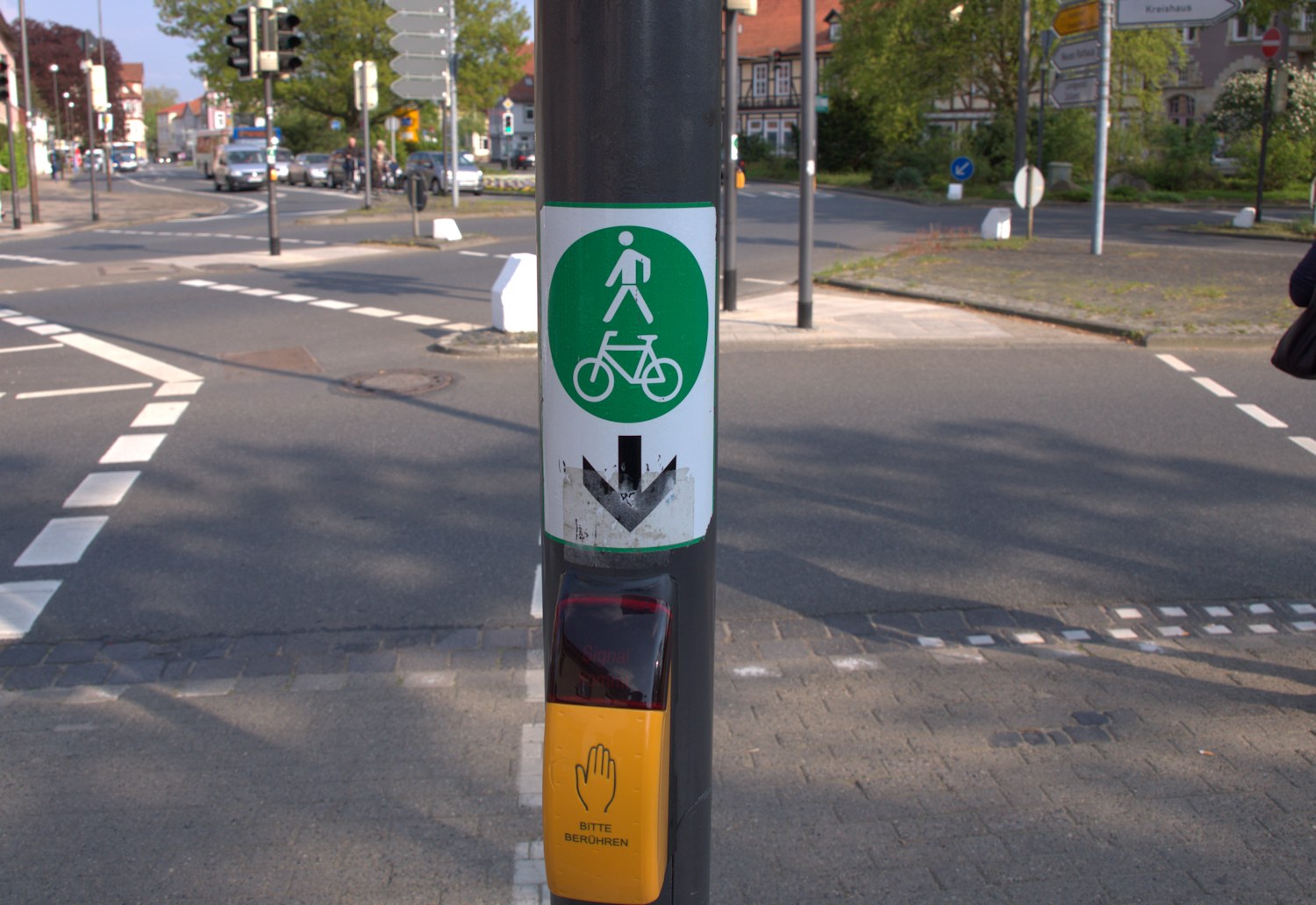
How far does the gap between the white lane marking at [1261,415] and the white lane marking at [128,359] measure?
844 cm

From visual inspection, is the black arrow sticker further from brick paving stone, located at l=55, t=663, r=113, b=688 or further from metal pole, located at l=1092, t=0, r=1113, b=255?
metal pole, located at l=1092, t=0, r=1113, b=255

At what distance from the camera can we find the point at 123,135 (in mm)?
106125

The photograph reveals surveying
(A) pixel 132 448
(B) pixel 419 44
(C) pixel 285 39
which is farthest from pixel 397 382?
(B) pixel 419 44

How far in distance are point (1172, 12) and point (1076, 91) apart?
3.89 meters

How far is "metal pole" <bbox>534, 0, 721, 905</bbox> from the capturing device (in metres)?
2.08

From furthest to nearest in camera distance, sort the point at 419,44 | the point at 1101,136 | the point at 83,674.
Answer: the point at 419,44 < the point at 1101,136 < the point at 83,674

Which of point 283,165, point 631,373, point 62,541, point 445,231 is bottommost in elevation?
point 62,541

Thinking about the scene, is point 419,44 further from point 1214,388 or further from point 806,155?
point 1214,388

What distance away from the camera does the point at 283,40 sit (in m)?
20.5

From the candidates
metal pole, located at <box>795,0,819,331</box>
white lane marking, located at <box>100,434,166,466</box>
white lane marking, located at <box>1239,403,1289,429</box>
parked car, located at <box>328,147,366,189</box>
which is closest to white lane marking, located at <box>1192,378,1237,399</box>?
white lane marking, located at <box>1239,403,1289,429</box>

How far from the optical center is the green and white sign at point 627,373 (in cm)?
212

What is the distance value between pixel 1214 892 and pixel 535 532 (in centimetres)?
397

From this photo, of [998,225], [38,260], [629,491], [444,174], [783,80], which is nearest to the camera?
[629,491]

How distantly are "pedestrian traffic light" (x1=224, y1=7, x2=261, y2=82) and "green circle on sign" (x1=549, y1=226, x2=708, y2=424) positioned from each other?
1997cm
